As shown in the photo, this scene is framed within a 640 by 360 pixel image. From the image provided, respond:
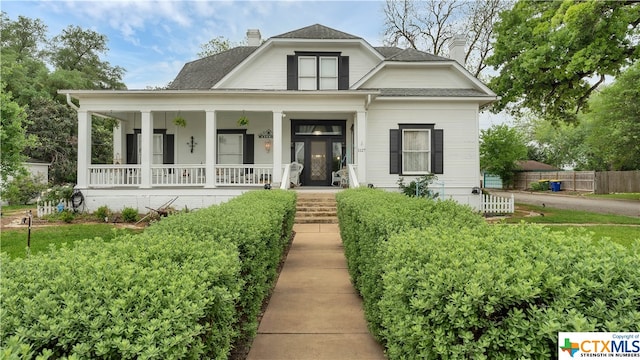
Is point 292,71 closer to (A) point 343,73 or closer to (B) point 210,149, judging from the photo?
(A) point 343,73

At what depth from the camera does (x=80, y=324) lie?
1.41 meters

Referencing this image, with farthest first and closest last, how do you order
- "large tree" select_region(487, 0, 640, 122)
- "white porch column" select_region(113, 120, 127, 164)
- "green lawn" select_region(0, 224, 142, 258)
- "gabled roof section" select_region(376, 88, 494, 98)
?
1. "white porch column" select_region(113, 120, 127, 164)
2. "gabled roof section" select_region(376, 88, 494, 98)
3. "large tree" select_region(487, 0, 640, 122)
4. "green lawn" select_region(0, 224, 142, 258)

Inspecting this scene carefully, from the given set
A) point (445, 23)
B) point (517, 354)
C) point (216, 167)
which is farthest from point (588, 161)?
point (517, 354)

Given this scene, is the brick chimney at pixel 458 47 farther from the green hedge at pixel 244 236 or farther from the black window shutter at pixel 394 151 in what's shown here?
the green hedge at pixel 244 236

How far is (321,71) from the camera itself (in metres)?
14.9

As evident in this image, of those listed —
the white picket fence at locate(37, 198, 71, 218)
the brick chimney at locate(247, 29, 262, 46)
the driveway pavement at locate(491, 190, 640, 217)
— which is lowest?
the driveway pavement at locate(491, 190, 640, 217)

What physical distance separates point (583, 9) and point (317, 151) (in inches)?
400

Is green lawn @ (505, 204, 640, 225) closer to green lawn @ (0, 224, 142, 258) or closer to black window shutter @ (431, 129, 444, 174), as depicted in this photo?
black window shutter @ (431, 129, 444, 174)

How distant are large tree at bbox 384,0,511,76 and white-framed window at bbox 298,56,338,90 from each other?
11.9m

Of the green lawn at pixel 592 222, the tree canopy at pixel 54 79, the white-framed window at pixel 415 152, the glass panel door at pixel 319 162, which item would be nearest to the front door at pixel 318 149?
the glass panel door at pixel 319 162

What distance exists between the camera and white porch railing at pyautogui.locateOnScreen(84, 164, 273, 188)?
12852 millimetres

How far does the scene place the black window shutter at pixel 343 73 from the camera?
48.6 ft

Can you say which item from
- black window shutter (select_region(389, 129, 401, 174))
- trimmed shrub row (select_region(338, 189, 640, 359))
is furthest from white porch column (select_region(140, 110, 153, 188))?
trimmed shrub row (select_region(338, 189, 640, 359))

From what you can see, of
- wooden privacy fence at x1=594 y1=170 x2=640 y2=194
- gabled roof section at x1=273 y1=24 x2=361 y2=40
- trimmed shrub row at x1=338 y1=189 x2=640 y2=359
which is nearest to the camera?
trimmed shrub row at x1=338 y1=189 x2=640 y2=359
